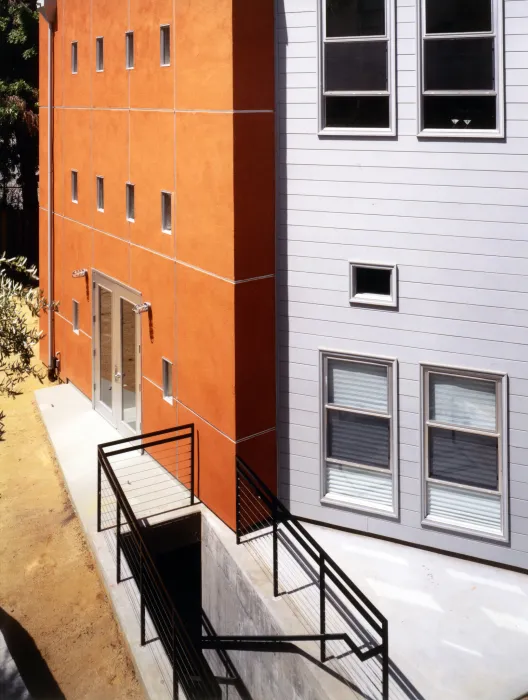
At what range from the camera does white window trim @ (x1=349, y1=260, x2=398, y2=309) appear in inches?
374

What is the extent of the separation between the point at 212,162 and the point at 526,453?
505 centimetres

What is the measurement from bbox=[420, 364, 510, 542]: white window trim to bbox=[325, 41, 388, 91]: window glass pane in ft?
11.1

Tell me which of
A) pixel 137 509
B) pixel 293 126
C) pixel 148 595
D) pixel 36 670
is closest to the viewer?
pixel 36 670

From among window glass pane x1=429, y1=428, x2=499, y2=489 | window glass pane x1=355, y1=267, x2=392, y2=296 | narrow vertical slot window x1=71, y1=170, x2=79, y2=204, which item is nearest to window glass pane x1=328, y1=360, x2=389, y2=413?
window glass pane x1=429, y1=428, x2=499, y2=489

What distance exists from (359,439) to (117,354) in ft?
16.8

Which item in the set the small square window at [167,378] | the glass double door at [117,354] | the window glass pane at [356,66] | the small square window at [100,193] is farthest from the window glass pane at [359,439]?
the small square window at [100,193]

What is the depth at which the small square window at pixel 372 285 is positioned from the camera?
31.4ft

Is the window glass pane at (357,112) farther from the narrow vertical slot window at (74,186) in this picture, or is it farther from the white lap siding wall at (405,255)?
the narrow vertical slot window at (74,186)

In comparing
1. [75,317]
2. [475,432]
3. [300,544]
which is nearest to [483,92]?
[475,432]

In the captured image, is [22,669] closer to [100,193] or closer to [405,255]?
[405,255]

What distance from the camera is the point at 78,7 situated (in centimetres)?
1424

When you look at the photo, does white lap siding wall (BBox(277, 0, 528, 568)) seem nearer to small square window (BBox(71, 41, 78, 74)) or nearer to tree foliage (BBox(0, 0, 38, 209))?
small square window (BBox(71, 41, 78, 74))

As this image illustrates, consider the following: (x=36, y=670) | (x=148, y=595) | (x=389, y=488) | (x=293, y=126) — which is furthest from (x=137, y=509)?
(x=293, y=126)

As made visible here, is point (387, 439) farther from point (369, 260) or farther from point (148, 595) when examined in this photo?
point (148, 595)
